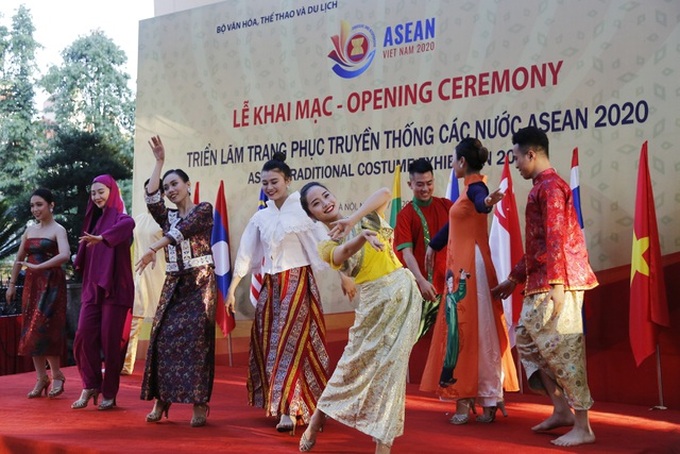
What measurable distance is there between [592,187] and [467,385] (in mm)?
1855

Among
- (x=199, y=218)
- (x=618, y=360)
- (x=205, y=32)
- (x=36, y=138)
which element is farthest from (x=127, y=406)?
(x=36, y=138)

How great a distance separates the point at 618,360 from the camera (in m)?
5.21

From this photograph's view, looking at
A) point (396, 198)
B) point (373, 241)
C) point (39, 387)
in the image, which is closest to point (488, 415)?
point (373, 241)

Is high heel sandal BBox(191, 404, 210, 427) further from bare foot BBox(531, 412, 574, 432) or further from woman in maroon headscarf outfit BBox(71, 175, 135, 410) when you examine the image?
bare foot BBox(531, 412, 574, 432)

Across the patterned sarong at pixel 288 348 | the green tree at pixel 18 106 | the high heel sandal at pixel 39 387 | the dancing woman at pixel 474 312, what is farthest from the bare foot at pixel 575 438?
the green tree at pixel 18 106

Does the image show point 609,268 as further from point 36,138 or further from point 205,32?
A: point 36,138

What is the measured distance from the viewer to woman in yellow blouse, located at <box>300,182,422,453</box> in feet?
11.3

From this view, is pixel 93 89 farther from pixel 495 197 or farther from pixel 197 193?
pixel 495 197

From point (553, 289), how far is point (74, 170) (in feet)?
35.9

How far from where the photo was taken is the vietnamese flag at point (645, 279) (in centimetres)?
480

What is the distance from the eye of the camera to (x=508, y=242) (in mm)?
5387

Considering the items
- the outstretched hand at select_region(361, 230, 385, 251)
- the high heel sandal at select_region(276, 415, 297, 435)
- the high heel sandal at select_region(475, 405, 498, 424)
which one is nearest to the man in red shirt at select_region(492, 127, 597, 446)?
the high heel sandal at select_region(475, 405, 498, 424)

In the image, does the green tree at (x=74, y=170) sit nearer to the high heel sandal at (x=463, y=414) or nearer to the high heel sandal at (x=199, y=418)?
the high heel sandal at (x=199, y=418)

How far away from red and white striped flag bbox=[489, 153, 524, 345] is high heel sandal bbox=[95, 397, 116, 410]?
2.54 metres
